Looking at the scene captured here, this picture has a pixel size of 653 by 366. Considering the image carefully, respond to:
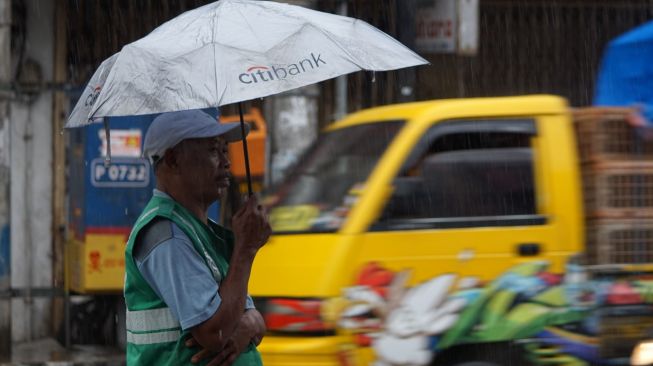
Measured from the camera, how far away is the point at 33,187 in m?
12.1

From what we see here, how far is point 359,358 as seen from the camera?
629 cm

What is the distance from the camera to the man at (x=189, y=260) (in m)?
3.02

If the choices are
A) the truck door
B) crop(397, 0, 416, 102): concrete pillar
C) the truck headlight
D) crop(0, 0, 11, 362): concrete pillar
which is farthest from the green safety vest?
crop(0, 0, 11, 362): concrete pillar

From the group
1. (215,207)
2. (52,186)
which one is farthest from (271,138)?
(52,186)

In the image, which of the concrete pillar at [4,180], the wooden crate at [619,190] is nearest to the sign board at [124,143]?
the concrete pillar at [4,180]

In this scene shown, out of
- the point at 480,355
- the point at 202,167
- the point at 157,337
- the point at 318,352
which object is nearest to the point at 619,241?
the point at 480,355

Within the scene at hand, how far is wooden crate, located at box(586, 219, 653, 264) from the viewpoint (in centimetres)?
663

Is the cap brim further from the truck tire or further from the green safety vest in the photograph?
the truck tire

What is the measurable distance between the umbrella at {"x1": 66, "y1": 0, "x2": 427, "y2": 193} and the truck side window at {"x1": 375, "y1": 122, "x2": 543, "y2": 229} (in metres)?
2.78

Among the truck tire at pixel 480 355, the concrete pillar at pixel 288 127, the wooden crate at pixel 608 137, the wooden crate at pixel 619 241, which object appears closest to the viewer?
the truck tire at pixel 480 355

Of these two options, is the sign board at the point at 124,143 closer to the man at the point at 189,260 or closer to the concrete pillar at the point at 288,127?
the concrete pillar at the point at 288,127

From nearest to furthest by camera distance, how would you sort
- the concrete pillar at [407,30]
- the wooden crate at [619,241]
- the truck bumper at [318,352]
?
1. the truck bumper at [318,352]
2. the wooden crate at [619,241]
3. the concrete pillar at [407,30]

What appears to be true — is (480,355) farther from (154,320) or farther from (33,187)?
(33,187)

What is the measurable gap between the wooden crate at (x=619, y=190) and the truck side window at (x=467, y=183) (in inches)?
14.5
